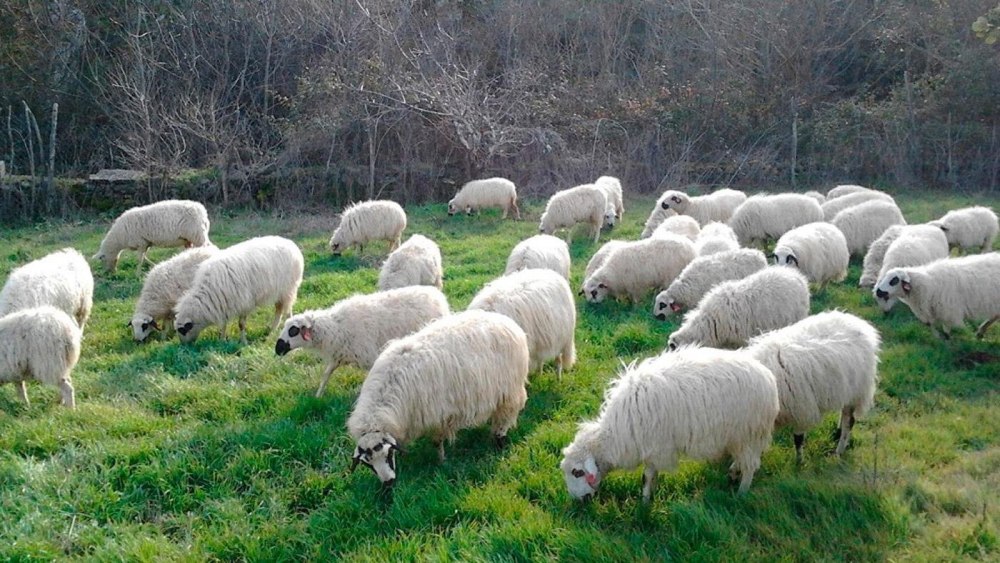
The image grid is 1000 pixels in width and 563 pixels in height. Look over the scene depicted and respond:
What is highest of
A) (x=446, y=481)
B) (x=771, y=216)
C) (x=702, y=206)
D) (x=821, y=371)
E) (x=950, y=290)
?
(x=821, y=371)

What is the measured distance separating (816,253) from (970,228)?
3.45 metres

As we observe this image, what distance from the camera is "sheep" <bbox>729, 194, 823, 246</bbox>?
11.4 metres

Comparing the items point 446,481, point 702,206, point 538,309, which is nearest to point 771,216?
point 702,206

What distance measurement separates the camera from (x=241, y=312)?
8.33 metres

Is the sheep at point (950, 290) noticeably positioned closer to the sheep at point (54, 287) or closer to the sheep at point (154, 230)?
the sheep at point (54, 287)

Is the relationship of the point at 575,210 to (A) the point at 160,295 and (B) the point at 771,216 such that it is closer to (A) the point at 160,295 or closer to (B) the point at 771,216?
(B) the point at 771,216

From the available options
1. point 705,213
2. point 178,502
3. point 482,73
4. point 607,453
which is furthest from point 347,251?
point 482,73

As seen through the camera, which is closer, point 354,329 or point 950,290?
point 354,329

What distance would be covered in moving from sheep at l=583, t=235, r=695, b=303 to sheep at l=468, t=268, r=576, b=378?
2439mm

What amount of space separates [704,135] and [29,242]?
17798mm

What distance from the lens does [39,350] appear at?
20.4ft

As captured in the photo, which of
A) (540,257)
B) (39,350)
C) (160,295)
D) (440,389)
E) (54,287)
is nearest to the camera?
(440,389)

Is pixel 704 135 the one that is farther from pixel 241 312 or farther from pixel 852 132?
pixel 241 312

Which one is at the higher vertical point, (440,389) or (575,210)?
(440,389)
